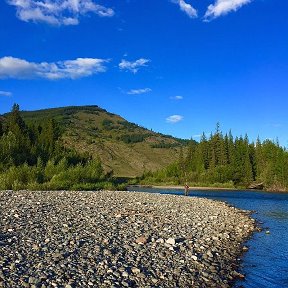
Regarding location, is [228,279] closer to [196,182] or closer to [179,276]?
[179,276]

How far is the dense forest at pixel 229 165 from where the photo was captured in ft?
419

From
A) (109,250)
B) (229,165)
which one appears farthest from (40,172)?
(229,165)

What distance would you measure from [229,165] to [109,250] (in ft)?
436

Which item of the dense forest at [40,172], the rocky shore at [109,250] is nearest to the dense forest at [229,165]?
the dense forest at [40,172]

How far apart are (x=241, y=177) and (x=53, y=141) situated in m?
73.1

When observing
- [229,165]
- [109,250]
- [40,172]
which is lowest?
[109,250]

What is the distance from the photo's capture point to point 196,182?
464ft

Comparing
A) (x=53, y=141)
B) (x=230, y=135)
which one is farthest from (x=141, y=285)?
(x=230, y=135)

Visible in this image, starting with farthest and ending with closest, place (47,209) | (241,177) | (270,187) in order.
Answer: (241,177)
(270,187)
(47,209)

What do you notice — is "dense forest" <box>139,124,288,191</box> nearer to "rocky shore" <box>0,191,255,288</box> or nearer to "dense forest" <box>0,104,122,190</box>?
"dense forest" <box>0,104,122,190</box>

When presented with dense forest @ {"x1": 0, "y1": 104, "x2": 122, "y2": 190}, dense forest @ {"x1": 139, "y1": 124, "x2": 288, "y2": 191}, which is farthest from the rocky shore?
dense forest @ {"x1": 139, "y1": 124, "x2": 288, "y2": 191}

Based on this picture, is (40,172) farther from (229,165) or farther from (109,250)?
(229,165)

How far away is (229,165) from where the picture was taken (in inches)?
5645

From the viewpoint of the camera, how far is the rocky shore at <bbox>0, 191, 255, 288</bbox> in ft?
38.5
